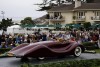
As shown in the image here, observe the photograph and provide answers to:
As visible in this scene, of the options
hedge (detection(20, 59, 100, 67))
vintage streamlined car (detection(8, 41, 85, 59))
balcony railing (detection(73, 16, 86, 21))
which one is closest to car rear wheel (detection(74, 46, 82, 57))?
vintage streamlined car (detection(8, 41, 85, 59))

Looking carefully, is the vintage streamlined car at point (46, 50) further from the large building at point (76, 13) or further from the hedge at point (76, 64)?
the large building at point (76, 13)

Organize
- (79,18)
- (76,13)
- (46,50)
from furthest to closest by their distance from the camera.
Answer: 1. (76,13)
2. (79,18)
3. (46,50)

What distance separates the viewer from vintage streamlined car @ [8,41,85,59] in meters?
20.9

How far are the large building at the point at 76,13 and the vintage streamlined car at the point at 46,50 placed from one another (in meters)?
51.0

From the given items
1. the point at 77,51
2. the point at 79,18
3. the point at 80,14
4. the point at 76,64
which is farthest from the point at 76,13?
the point at 76,64

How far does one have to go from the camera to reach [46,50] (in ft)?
70.8

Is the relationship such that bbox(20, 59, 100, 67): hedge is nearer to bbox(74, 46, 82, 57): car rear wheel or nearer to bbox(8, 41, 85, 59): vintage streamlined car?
bbox(8, 41, 85, 59): vintage streamlined car

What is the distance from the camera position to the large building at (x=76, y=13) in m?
74.6

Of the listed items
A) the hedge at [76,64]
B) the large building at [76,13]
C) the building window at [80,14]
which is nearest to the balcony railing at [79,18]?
the large building at [76,13]

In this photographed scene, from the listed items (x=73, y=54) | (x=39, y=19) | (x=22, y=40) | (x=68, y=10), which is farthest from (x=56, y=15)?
(x=73, y=54)

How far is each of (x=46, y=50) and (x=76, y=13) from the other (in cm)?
5686

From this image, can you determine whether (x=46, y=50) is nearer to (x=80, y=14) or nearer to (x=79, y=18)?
(x=79, y=18)

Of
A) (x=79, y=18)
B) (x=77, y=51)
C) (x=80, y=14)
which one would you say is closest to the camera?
(x=77, y=51)

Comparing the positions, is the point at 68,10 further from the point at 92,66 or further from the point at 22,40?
the point at 92,66
